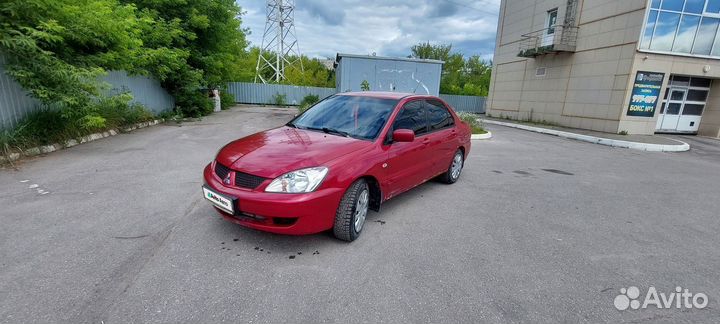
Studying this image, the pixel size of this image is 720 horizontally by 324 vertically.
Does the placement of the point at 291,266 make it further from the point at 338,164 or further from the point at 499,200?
the point at 499,200

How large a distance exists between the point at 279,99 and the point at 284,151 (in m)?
26.2

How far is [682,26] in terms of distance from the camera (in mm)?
13922

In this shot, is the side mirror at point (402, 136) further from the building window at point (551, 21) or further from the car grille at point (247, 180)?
the building window at point (551, 21)

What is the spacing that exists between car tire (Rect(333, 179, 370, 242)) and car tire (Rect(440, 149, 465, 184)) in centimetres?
250

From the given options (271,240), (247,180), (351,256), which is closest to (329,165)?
(247,180)

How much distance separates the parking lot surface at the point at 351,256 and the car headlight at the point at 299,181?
2.15 feet

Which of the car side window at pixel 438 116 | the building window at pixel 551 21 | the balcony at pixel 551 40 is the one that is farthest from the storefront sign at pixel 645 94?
the car side window at pixel 438 116

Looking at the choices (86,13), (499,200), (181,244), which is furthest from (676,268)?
(86,13)

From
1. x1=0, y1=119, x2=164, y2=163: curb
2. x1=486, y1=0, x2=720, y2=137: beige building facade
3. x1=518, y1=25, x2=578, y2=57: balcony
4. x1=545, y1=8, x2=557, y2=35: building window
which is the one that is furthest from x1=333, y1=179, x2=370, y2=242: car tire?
x1=545, y1=8, x2=557, y2=35: building window

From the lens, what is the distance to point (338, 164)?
314 centimetres

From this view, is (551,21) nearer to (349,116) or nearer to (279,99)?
(349,116)

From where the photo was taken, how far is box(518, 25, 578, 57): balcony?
1678 cm

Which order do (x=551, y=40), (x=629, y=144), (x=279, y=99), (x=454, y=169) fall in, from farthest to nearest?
(x=279, y=99) → (x=551, y=40) → (x=629, y=144) → (x=454, y=169)

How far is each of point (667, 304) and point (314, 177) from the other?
3093 millimetres
